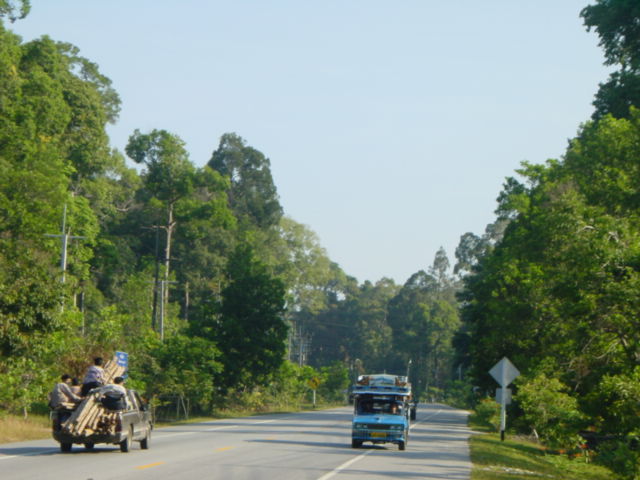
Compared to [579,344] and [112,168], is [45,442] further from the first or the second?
[112,168]

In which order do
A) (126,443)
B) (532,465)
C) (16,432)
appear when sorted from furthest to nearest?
(16,432), (532,465), (126,443)

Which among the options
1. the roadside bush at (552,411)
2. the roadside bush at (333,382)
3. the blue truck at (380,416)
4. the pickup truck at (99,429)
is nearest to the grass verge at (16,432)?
the pickup truck at (99,429)

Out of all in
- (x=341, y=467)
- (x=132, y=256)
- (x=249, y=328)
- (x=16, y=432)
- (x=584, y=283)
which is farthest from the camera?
(x=132, y=256)

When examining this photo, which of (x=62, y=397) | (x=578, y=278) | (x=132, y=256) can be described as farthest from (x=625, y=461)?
(x=132, y=256)

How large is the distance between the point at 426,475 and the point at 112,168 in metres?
72.7

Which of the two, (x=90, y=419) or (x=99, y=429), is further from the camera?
(x=99, y=429)

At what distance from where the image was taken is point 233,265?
6806cm

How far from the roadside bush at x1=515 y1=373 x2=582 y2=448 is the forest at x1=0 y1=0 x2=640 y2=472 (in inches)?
3.1

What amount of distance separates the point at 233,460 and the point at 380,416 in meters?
8.31

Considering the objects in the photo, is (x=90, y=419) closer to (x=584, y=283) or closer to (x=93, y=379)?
(x=93, y=379)

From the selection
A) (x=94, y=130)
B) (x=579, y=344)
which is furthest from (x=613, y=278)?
(x=94, y=130)

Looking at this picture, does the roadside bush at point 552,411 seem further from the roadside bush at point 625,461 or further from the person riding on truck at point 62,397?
the person riding on truck at point 62,397

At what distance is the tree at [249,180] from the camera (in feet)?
384

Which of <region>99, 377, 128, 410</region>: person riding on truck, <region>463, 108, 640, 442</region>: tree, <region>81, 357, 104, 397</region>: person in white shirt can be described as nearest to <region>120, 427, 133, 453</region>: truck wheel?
<region>99, 377, 128, 410</region>: person riding on truck
